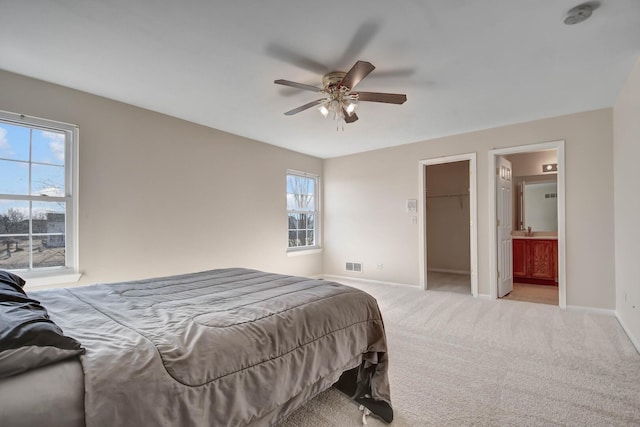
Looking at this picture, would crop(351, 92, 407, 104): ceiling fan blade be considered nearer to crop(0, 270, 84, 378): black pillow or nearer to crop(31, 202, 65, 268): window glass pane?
crop(0, 270, 84, 378): black pillow

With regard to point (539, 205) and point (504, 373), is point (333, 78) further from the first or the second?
point (539, 205)

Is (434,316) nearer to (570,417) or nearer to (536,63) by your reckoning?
(570,417)

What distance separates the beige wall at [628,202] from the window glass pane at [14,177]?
5555 mm

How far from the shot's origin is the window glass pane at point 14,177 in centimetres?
277

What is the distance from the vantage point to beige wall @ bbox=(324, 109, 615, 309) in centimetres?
369

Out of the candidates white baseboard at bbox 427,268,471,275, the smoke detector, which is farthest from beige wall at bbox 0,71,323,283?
the smoke detector

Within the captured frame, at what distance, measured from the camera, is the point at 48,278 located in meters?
2.86

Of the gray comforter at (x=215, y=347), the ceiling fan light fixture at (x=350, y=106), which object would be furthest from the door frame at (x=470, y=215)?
the gray comforter at (x=215, y=347)

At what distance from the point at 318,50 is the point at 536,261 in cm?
553

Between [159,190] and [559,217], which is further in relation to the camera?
[559,217]

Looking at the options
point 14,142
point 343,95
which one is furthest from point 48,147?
point 343,95

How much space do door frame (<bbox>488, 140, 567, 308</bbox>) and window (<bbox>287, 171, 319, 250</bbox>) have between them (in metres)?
3.19

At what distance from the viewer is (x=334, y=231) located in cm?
621

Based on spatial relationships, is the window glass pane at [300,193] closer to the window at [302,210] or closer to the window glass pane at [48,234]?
the window at [302,210]
